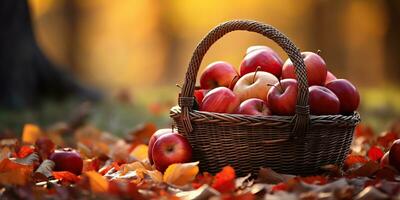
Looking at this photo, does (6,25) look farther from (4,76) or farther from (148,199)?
(148,199)

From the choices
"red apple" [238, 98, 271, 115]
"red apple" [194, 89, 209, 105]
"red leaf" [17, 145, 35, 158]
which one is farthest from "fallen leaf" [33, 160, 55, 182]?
"red apple" [238, 98, 271, 115]

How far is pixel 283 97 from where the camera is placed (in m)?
2.74

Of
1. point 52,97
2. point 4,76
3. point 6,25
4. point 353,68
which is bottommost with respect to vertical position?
point 353,68

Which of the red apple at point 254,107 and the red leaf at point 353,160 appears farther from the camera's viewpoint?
the red leaf at point 353,160

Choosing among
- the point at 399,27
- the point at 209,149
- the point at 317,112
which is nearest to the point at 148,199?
the point at 209,149

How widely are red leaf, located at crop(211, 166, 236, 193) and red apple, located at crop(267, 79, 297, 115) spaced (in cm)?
45

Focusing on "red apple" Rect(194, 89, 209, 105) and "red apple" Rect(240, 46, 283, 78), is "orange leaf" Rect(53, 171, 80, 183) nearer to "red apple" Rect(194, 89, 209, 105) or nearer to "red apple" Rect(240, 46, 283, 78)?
"red apple" Rect(194, 89, 209, 105)

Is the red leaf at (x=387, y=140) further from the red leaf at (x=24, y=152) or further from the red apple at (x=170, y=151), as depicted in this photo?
the red leaf at (x=24, y=152)

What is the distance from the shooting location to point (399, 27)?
10992 mm

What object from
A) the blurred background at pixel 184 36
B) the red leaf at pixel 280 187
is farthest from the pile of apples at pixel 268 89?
the blurred background at pixel 184 36

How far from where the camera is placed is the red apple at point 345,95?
9.61 feet

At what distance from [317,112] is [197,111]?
1.69 feet

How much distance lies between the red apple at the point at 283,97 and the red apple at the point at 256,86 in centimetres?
10

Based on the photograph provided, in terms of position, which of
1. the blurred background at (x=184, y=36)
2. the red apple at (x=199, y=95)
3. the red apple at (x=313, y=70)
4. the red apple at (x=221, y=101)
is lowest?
the blurred background at (x=184, y=36)
